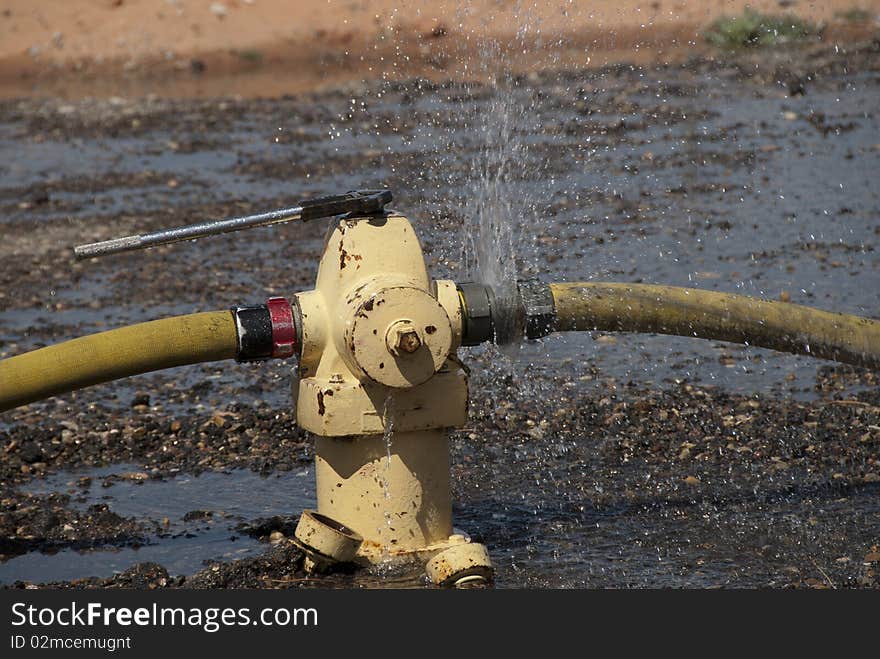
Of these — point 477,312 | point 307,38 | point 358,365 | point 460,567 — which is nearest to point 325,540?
point 460,567

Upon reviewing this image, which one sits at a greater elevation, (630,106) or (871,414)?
(630,106)

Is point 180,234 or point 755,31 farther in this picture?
point 755,31

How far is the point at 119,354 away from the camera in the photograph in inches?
141

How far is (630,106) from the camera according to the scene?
1209 centimetres

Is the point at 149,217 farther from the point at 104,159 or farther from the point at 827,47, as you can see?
the point at 827,47

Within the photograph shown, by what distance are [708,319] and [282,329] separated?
4.00ft

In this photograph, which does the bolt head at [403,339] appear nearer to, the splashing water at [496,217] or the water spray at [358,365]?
the water spray at [358,365]

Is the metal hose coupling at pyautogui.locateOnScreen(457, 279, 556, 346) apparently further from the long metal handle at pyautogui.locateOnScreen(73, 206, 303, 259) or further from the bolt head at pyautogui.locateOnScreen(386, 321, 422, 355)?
the long metal handle at pyautogui.locateOnScreen(73, 206, 303, 259)

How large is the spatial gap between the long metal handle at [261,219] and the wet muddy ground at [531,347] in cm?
57

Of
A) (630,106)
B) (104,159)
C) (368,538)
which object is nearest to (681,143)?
(630,106)

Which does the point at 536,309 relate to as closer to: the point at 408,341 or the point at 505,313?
the point at 505,313

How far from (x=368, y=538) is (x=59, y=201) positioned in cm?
735

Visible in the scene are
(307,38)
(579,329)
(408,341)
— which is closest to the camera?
(408,341)

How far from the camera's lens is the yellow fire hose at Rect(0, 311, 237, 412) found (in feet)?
11.8
